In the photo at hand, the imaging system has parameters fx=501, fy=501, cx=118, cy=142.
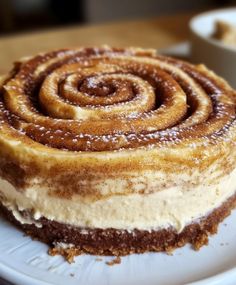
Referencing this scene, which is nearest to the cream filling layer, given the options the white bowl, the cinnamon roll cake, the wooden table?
the cinnamon roll cake

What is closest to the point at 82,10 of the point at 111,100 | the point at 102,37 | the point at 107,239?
the point at 102,37

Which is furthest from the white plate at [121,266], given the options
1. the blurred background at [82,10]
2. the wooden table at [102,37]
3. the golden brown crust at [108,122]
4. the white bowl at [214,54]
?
the blurred background at [82,10]

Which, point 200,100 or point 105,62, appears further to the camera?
point 105,62

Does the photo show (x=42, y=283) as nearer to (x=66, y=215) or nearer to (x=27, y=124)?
(x=66, y=215)

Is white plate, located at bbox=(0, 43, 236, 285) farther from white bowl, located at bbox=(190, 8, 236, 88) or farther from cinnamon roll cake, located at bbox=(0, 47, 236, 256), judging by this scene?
white bowl, located at bbox=(190, 8, 236, 88)

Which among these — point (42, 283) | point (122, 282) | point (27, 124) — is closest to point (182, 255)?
point (122, 282)

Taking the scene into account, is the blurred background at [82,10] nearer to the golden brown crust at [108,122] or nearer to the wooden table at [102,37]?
the wooden table at [102,37]

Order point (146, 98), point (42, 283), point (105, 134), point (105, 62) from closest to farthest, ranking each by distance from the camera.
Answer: point (42, 283), point (105, 134), point (146, 98), point (105, 62)
